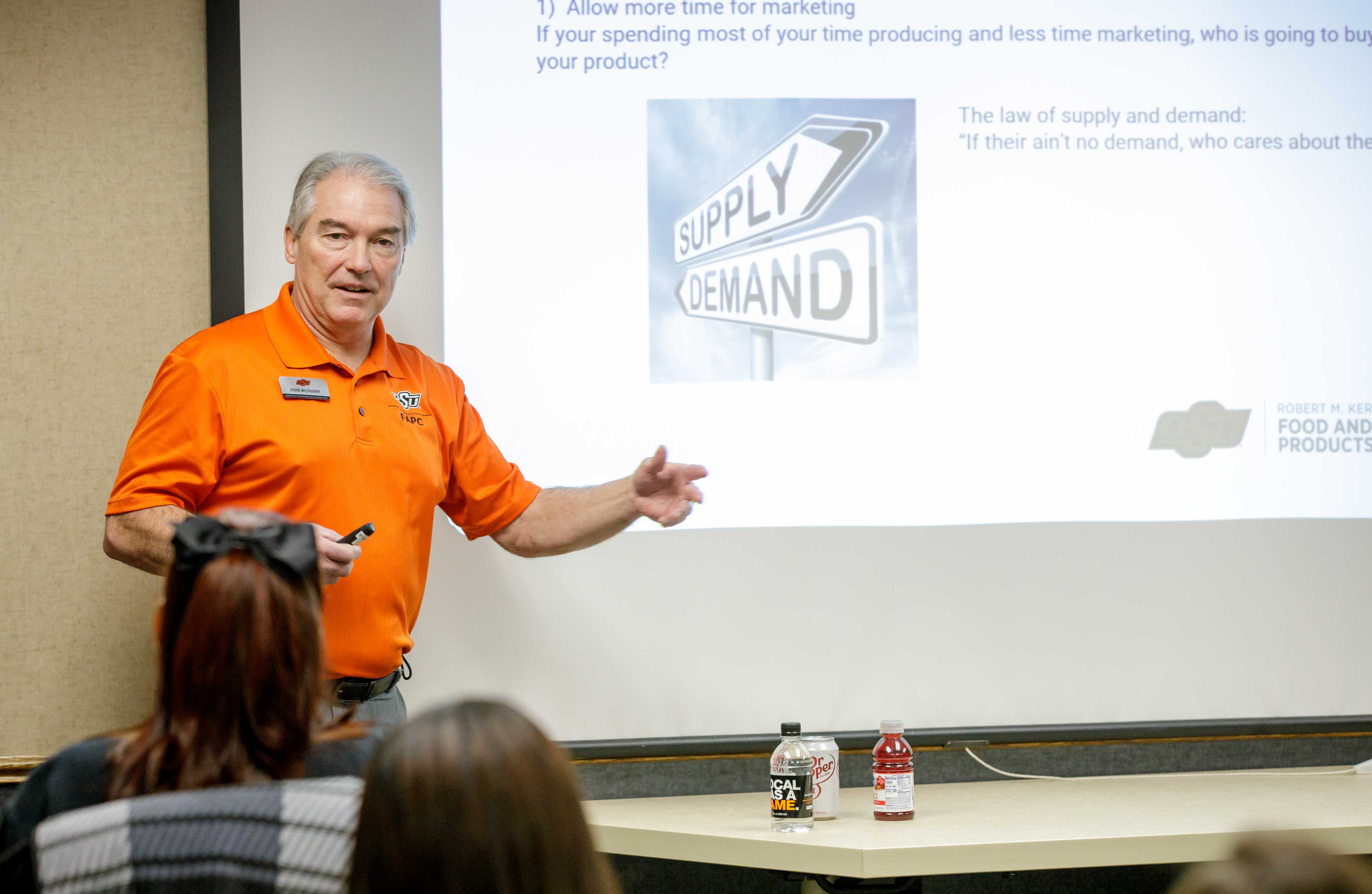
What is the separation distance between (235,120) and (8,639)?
1174mm

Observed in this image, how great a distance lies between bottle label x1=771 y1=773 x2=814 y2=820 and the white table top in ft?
0.16

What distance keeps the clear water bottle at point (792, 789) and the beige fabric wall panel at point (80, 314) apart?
4.26ft

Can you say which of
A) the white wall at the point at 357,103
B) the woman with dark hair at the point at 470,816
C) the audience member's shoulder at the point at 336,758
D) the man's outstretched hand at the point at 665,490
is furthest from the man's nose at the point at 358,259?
the woman with dark hair at the point at 470,816

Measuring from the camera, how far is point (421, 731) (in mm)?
800

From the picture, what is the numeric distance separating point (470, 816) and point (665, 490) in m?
1.38

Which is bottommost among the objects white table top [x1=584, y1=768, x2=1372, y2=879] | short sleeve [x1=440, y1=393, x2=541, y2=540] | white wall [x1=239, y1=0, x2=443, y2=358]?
white table top [x1=584, y1=768, x2=1372, y2=879]

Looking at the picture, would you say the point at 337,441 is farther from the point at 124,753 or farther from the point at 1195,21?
the point at 1195,21

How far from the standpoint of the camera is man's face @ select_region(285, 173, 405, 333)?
6.86 feet

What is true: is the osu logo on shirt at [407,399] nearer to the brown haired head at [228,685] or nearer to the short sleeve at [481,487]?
the short sleeve at [481,487]

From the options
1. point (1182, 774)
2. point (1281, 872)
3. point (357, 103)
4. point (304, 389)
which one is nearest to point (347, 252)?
point (304, 389)

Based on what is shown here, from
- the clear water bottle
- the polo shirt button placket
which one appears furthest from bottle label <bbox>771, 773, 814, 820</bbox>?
the polo shirt button placket

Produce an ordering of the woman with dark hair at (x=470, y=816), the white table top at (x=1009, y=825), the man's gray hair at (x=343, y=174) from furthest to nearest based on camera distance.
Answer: the man's gray hair at (x=343, y=174), the white table top at (x=1009, y=825), the woman with dark hair at (x=470, y=816)

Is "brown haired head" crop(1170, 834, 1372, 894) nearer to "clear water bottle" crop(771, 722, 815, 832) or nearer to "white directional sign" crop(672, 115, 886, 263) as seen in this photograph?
"clear water bottle" crop(771, 722, 815, 832)

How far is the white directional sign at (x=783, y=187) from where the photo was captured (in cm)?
248
